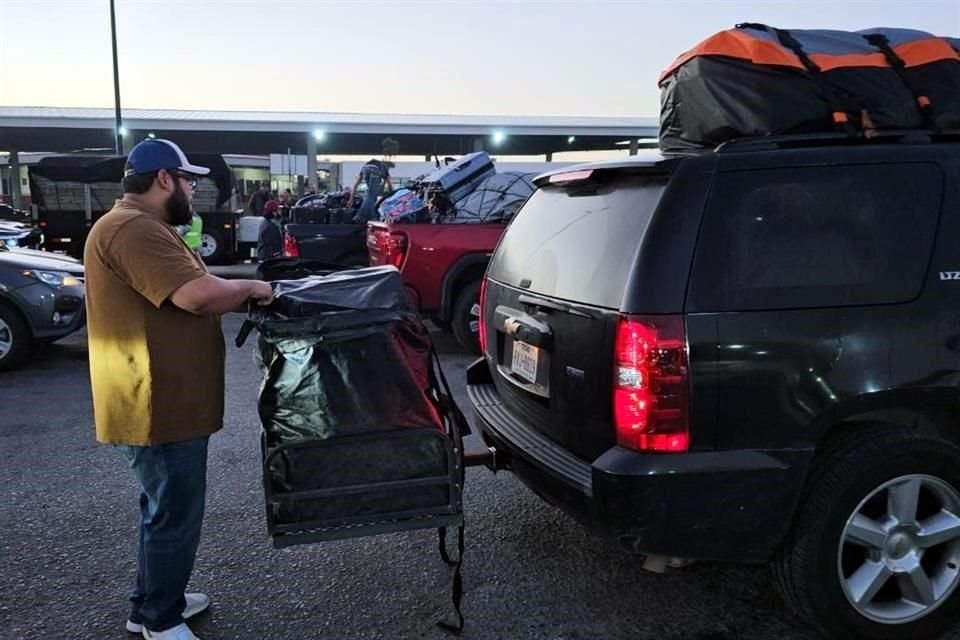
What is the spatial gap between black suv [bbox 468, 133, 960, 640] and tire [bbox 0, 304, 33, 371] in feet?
20.4

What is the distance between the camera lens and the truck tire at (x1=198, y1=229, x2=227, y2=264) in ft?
51.3

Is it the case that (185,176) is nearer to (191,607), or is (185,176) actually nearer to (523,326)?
(523,326)

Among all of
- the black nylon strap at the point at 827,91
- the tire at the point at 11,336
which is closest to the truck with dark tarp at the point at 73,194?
the tire at the point at 11,336

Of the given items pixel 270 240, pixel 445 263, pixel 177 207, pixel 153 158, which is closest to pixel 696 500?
pixel 177 207

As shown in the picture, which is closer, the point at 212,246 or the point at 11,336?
the point at 11,336

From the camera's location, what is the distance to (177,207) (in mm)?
2771

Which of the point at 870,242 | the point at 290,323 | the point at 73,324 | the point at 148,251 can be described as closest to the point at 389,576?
the point at 290,323

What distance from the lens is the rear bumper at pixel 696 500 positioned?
2.52 meters

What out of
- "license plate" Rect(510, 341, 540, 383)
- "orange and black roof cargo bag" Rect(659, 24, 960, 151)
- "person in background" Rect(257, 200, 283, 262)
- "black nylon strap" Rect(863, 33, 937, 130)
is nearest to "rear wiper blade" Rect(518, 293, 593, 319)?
"license plate" Rect(510, 341, 540, 383)

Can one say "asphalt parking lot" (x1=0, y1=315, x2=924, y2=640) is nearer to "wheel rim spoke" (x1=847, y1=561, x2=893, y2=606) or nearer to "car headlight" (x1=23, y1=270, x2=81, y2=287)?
"wheel rim spoke" (x1=847, y1=561, x2=893, y2=606)

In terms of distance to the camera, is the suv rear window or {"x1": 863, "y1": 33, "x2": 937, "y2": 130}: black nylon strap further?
{"x1": 863, "y1": 33, "x2": 937, "y2": 130}: black nylon strap

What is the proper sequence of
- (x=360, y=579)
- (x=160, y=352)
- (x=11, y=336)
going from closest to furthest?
(x=160, y=352), (x=360, y=579), (x=11, y=336)

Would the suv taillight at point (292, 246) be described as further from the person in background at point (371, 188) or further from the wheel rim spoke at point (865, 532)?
the wheel rim spoke at point (865, 532)

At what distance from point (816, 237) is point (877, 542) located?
116 cm
